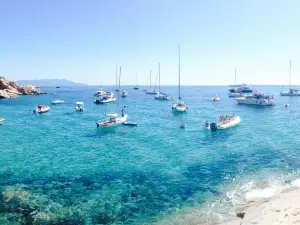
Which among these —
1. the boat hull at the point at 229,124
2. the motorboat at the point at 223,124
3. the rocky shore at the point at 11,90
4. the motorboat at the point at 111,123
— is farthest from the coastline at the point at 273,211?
the rocky shore at the point at 11,90

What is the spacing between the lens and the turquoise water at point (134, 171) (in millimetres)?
22688

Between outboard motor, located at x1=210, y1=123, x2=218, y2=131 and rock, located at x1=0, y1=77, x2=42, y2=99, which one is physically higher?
rock, located at x1=0, y1=77, x2=42, y2=99

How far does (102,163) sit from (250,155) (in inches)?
770

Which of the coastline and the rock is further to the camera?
the rock

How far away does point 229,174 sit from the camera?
102ft

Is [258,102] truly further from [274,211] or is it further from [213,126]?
[274,211]

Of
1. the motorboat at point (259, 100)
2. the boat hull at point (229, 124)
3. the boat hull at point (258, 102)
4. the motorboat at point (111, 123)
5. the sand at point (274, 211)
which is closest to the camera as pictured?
the sand at point (274, 211)

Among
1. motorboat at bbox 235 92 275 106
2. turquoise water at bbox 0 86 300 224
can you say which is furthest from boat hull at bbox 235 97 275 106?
turquoise water at bbox 0 86 300 224

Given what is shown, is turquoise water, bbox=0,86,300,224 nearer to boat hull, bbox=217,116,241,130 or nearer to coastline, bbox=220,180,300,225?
boat hull, bbox=217,116,241,130

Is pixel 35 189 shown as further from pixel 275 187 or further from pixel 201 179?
pixel 275 187

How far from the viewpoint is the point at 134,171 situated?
3212 centimetres

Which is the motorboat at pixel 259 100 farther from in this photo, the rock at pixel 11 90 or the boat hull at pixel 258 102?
the rock at pixel 11 90

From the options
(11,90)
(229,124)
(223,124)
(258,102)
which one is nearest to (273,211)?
(223,124)

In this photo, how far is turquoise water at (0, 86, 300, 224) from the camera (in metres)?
22.7
